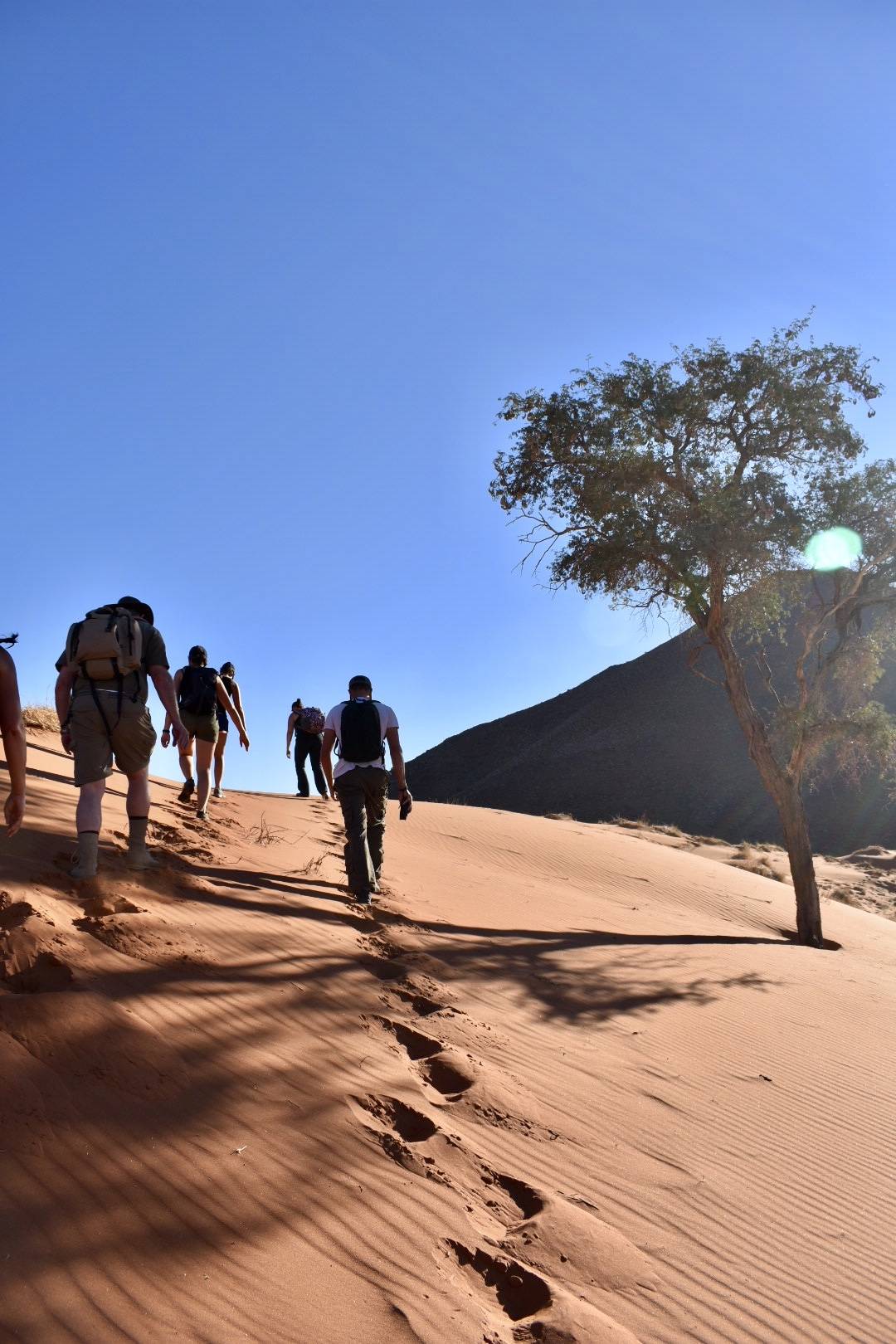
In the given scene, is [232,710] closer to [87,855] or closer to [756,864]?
[87,855]

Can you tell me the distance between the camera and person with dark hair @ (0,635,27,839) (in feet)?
13.3

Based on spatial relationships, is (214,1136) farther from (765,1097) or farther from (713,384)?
(713,384)

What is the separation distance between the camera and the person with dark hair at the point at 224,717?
1179 cm

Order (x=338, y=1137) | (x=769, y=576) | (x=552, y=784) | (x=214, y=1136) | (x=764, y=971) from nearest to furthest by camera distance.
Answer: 1. (x=214, y=1136)
2. (x=338, y=1137)
3. (x=764, y=971)
4. (x=769, y=576)
5. (x=552, y=784)

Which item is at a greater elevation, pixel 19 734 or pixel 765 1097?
pixel 19 734

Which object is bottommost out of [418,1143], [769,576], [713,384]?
[418,1143]

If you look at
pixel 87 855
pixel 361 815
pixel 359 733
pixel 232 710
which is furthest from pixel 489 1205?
pixel 232 710

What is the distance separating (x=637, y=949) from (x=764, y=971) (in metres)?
1.24

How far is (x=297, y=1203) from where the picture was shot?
3.31 metres

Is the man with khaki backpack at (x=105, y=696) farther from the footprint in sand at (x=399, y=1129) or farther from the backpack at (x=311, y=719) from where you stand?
the backpack at (x=311, y=719)

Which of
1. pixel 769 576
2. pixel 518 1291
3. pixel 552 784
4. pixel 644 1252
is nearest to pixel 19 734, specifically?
pixel 518 1291

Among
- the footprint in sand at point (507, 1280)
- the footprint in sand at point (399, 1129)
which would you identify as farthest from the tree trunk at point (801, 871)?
Result: the footprint in sand at point (507, 1280)

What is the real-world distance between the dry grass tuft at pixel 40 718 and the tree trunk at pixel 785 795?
9523 millimetres

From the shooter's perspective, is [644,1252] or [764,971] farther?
[764,971]
